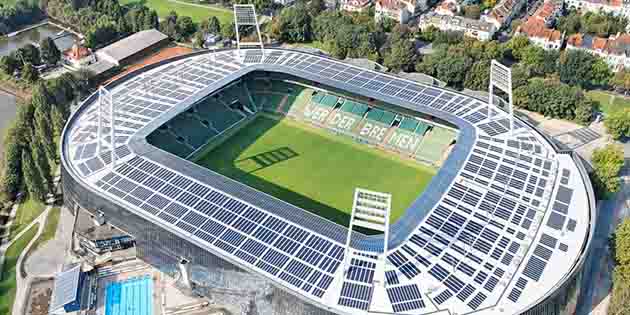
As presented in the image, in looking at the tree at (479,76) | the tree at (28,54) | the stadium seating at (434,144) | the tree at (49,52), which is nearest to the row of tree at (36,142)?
the tree at (49,52)

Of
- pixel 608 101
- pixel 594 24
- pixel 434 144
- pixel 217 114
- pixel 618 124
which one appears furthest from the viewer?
pixel 594 24

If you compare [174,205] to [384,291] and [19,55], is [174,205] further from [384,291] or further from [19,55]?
[19,55]

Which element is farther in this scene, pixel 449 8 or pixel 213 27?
pixel 449 8

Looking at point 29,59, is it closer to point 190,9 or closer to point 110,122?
point 190,9

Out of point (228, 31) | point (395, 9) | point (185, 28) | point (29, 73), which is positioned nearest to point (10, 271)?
point (29, 73)

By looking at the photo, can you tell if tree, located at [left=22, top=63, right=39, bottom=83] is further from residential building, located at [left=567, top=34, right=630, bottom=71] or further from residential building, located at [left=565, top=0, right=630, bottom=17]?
residential building, located at [left=565, top=0, right=630, bottom=17]

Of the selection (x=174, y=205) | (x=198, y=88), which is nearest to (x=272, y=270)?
(x=174, y=205)
